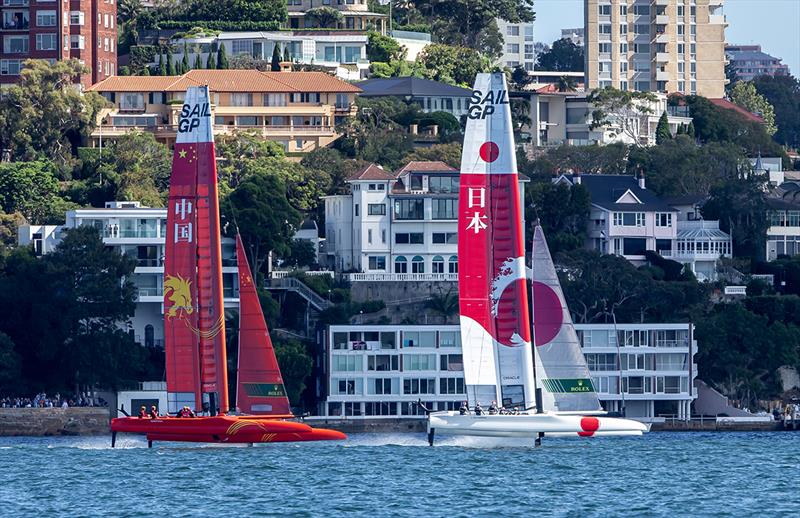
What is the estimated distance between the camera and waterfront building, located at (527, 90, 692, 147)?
15225 cm

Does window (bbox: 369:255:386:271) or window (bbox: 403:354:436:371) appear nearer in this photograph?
window (bbox: 403:354:436:371)

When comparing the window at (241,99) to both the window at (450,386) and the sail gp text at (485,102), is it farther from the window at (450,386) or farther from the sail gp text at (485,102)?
the sail gp text at (485,102)

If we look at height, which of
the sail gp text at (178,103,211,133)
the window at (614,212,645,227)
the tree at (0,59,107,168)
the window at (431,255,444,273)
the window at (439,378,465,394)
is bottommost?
the window at (439,378,465,394)

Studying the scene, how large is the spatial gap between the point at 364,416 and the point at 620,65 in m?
77.5

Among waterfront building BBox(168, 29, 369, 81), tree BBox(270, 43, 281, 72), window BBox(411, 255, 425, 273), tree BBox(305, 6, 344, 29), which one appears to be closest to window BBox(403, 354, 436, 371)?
window BBox(411, 255, 425, 273)

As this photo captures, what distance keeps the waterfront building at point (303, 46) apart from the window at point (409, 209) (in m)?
36.7

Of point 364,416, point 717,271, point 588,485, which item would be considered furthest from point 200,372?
point 717,271

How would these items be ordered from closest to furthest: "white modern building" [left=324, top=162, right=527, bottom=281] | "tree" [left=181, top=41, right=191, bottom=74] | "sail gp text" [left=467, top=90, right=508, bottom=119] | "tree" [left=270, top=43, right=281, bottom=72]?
"sail gp text" [left=467, top=90, right=508, bottom=119] < "white modern building" [left=324, top=162, right=527, bottom=281] < "tree" [left=181, top=41, right=191, bottom=74] < "tree" [left=270, top=43, right=281, bottom=72]

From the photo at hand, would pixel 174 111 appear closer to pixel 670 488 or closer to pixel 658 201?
pixel 658 201

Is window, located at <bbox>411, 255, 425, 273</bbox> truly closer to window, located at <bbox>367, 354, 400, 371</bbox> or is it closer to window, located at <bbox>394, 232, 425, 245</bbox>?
window, located at <bbox>394, 232, 425, 245</bbox>

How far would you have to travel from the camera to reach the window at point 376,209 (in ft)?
383

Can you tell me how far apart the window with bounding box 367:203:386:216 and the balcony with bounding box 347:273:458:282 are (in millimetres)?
5123

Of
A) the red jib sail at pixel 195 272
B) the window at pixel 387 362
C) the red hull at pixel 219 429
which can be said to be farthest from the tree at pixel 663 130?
the red hull at pixel 219 429

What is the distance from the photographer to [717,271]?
12050 cm
